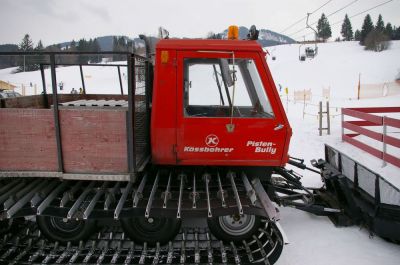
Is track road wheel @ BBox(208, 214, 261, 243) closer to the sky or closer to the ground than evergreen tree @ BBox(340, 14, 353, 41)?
closer to the ground

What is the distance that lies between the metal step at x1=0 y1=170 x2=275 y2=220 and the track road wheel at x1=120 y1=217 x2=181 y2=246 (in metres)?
0.35

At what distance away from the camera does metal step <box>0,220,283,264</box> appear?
3.91 m

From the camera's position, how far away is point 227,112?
165 inches

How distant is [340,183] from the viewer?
5160 mm

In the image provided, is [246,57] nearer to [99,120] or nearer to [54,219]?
[99,120]

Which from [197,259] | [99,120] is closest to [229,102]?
[99,120]

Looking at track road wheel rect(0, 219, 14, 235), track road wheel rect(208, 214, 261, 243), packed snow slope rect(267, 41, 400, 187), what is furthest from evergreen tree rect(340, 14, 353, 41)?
track road wheel rect(0, 219, 14, 235)

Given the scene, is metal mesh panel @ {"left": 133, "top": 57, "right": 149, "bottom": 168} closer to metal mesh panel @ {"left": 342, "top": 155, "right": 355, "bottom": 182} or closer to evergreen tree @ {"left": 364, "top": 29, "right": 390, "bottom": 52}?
metal mesh panel @ {"left": 342, "top": 155, "right": 355, "bottom": 182}

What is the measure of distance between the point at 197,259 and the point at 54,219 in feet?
6.26

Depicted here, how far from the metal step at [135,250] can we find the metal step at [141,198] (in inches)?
20.9

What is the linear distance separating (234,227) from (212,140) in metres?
1.17

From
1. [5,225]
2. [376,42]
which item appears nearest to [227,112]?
[5,225]

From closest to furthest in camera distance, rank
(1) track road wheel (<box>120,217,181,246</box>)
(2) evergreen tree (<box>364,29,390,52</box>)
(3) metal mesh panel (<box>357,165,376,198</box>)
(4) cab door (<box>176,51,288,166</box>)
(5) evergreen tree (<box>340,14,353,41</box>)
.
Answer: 1. (4) cab door (<box>176,51,288,166</box>)
2. (1) track road wheel (<box>120,217,181,246</box>)
3. (3) metal mesh panel (<box>357,165,376,198</box>)
4. (2) evergreen tree (<box>364,29,390,52</box>)
5. (5) evergreen tree (<box>340,14,353,41</box>)

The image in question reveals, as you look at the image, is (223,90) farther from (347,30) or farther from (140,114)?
(347,30)
